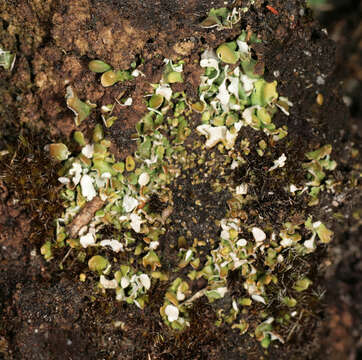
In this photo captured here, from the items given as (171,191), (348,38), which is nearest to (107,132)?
(171,191)

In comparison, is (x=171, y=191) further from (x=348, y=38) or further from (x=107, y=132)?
(x=348, y=38)

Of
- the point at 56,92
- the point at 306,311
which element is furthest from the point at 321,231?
the point at 56,92

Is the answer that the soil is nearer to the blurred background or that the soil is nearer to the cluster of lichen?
the cluster of lichen

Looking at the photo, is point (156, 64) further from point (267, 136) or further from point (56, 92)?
point (267, 136)

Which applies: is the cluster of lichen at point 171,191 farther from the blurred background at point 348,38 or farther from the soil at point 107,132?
the blurred background at point 348,38

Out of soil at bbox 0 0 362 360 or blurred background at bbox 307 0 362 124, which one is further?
blurred background at bbox 307 0 362 124

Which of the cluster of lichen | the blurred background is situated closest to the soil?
the cluster of lichen

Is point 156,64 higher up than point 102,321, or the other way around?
point 156,64
